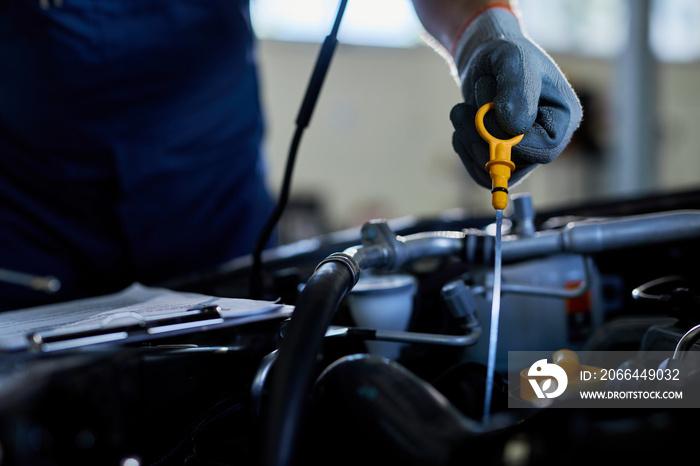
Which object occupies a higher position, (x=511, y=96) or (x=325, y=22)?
(x=325, y=22)

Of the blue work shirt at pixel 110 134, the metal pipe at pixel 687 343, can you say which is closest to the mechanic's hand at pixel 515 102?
the metal pipe at pixel 687 343

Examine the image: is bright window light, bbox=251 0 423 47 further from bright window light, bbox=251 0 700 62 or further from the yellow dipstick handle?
the yellow dipstick handle

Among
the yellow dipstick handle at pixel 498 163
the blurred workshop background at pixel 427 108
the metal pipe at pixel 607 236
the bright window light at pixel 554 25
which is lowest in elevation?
the metal pipe at pixel 607 236

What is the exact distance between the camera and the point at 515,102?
1.41 ft

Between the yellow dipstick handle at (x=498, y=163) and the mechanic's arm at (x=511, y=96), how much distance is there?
0.01m

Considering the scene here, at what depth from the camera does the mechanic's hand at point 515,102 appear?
1.43ft

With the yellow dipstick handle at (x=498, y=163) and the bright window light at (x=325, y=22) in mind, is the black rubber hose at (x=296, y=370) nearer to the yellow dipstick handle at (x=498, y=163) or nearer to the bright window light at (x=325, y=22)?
the yellow dipstick handle at (x=498, y=163)

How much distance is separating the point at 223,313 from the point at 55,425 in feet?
0.37

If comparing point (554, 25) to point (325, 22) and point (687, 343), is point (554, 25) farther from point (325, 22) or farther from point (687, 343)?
point (687, 343)

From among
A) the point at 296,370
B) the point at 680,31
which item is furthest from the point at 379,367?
the point at 680,31

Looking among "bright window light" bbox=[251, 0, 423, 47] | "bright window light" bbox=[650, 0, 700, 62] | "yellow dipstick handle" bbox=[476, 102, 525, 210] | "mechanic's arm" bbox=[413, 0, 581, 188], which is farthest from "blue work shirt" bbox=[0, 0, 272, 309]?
"bright window light" bbox=[650, 0, 700, 62]

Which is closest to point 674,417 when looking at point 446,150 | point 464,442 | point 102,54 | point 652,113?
point 464,442

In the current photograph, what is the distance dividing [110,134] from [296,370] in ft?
2.48

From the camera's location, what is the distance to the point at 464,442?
24 centimetres
